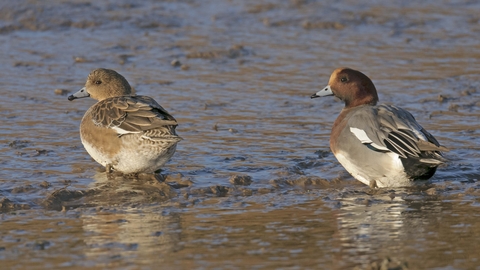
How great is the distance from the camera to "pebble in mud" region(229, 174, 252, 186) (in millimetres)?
6465

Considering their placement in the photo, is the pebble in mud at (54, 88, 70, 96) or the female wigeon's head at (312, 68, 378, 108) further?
the pebble in mud at (54, 88, 70, 96)

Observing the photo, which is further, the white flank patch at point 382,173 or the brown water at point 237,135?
the white flank patch at point 382,173

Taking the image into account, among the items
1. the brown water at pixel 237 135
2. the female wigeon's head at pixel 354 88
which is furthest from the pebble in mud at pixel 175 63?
the female wigeon's head at pixel 354 88

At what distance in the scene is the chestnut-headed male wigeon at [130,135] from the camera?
649 cm

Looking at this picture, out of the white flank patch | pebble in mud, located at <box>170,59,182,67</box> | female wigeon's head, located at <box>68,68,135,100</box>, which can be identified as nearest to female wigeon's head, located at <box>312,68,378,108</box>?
the white flank patch

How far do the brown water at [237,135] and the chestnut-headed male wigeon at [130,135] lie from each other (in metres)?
0.16

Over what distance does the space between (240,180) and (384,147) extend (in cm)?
108

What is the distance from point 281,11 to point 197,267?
8.55 meters

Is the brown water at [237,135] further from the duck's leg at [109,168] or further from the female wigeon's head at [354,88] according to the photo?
the female wigeon's head at [354,88]

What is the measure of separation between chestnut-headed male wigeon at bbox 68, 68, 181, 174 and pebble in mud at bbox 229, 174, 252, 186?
19.6 inches

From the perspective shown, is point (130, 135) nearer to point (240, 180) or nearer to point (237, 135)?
point (240, 180)

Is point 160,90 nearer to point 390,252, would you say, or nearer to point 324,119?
point 324,119

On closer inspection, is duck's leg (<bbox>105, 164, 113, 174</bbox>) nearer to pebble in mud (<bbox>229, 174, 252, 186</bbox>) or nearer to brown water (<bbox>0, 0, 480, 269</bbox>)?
brown water (<bbox>0, 0, 480, 269</bbox>)

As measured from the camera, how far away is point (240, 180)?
6480 millimetres
